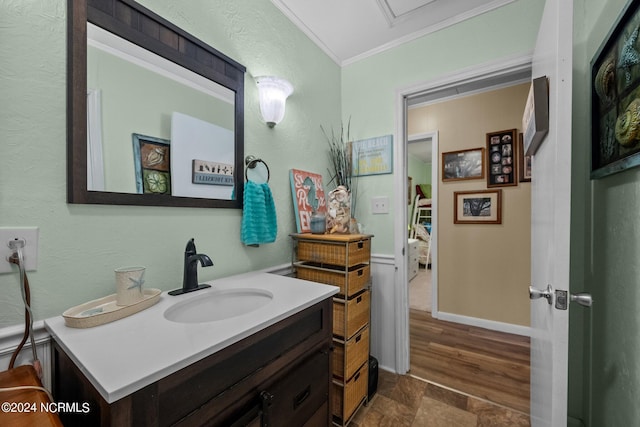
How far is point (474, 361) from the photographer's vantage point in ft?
6.60

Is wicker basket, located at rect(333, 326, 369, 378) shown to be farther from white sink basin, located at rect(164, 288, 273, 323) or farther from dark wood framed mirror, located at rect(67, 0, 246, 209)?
dark wood framed mirror, located at rect(67, 0, 246, 209)

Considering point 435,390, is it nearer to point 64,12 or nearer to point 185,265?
point 185,265

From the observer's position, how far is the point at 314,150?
1.88 meters

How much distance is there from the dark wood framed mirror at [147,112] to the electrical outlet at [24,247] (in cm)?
13

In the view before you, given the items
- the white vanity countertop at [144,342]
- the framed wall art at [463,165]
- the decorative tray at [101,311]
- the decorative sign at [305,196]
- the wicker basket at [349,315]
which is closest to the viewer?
the white vanity countertop at [144,342]

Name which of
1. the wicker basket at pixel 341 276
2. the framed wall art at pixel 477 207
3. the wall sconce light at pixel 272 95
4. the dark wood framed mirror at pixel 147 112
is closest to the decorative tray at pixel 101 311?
the dark wood framed mirror at pixel 147 112

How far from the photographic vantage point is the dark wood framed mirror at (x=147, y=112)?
82 cm

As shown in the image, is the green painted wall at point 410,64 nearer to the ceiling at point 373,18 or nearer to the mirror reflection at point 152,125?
the ceiling at point 373,18

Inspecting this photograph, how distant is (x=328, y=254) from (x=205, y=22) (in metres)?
1.30

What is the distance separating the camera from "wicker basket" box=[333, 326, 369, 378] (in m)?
1.38

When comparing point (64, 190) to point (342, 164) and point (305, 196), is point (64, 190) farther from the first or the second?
point (342, 164)

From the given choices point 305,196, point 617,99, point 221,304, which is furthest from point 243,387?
point 617,99

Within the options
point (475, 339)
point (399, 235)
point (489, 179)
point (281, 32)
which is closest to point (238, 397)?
point (399, 235)

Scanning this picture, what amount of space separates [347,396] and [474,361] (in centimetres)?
125
